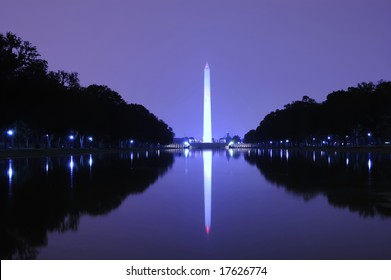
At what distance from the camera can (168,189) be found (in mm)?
18984

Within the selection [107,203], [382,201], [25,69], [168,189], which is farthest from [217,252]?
[25,69]

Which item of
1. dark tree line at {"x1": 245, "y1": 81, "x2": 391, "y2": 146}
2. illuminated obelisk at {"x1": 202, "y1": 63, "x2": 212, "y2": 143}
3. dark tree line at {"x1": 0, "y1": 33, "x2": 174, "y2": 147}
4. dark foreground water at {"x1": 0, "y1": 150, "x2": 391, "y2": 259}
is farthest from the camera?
illuminated obelisk at {"x1": 202, "y1": 63, "x2": 212, "y2": 143}

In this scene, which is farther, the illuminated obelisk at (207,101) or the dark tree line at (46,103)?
the illuminated obelisk at (207,101)

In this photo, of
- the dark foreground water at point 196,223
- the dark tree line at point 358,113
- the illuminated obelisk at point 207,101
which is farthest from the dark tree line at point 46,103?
the dark tree line at point 358,113

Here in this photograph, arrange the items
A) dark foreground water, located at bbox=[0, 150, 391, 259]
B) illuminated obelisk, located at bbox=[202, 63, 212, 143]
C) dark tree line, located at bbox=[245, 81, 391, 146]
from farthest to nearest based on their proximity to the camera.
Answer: illuminated obelisk, located at bbox=[202, 63, 212, 143] → dark tree line, located at bbox=[245, 81, 391, 146] → dark foreground water, located at bbox=[0, 150, 391, 259]

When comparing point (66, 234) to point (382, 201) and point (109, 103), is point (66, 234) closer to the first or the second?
point (382, 201)

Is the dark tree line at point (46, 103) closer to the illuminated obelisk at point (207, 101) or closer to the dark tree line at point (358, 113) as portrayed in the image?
the illuminated obelisk at point (207, 101)

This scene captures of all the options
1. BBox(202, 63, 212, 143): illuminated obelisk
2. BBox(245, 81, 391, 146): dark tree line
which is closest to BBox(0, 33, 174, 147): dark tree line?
BBox(202, 63, 212, 143): illuminated obelisk

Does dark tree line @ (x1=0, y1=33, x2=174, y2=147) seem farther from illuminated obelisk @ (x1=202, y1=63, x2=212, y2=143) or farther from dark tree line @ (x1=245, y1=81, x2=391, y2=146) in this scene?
Answer: dark tree line @ (x1=245, y1=81, x2=391, y2=146)

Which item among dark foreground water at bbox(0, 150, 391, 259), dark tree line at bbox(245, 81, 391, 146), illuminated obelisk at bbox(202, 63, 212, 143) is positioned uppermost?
illuminated obelisk at bbox(202, 63, 212, 143)

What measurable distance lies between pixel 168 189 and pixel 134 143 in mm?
164882

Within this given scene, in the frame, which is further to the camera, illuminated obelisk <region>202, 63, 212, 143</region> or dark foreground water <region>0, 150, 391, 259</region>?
illuminated obelisk <region>202, 63, 212, 143</region>

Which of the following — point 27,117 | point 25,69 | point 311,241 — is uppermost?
point 25,69

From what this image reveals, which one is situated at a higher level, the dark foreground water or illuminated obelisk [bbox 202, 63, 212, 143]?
illuminated obelisk [bbox 202, 63, 212, 143]
